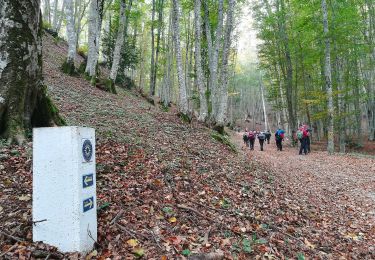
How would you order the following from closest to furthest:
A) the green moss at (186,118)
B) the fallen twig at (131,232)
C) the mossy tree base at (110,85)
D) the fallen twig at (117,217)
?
the fallen twig at (131,232)
the fallen twig at (117,217)
the green moss at (186,118)
the mossy tree base at (110,85)

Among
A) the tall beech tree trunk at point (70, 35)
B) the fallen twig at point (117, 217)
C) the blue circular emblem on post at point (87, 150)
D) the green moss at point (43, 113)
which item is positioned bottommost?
the fallen twig at point (117, 217)

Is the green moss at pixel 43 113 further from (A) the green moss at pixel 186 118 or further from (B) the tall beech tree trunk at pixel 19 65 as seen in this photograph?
(A) the green moss at pixel 186 118

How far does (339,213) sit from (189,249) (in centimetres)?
486

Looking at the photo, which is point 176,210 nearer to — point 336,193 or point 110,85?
point 336,193

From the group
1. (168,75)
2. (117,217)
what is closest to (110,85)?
(168,75)

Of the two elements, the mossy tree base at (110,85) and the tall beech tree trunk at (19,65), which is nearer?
the tall beech tree trunk at (19,65)

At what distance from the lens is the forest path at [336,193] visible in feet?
21.5

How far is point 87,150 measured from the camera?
3453 mm

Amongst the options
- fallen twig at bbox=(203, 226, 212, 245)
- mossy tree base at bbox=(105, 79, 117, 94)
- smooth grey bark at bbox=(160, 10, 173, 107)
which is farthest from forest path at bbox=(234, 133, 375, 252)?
smooth grey bark at bbox=(160, 10, 173, 107)

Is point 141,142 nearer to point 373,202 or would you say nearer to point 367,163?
point 373,202

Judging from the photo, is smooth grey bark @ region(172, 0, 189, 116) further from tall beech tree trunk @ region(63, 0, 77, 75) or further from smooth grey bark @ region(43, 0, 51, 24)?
smooth grey bark @ region(43, 0, 51, 24)

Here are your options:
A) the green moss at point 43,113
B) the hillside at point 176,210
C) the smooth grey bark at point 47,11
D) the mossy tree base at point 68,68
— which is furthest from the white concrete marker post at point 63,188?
the smooth grey bark at point 47,11

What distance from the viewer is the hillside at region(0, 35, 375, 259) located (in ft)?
12.5

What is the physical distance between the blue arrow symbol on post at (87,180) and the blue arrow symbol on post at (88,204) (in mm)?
166
